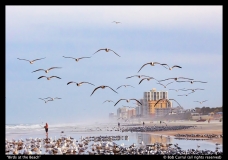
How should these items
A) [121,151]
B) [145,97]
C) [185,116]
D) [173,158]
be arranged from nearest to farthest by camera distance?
[173,158], [121,151], [185,116], [145,97]

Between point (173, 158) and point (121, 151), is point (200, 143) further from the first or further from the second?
point (173, 158)

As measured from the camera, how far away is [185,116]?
66562 millimetres
